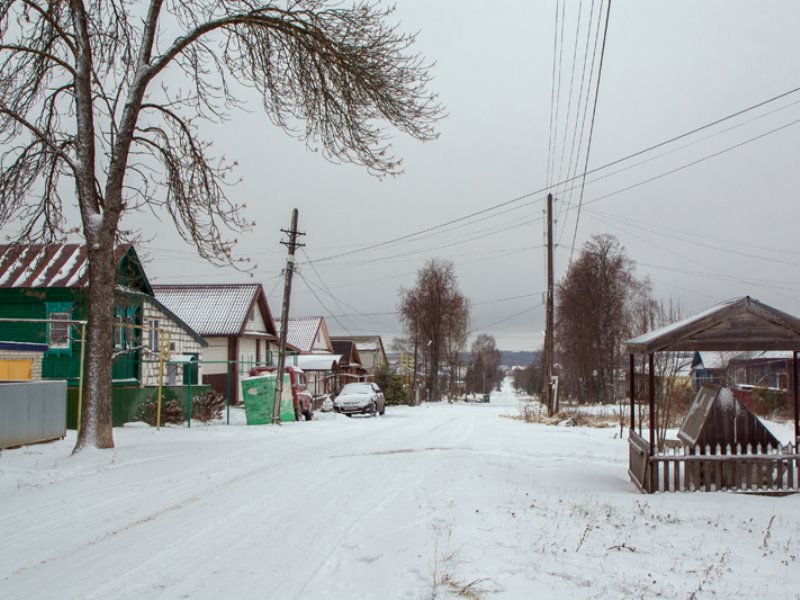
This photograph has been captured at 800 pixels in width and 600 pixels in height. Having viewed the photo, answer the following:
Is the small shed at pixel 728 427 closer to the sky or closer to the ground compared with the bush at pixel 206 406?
closer to the sky

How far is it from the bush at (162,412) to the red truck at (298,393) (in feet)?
16.5

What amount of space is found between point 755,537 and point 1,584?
279 inches

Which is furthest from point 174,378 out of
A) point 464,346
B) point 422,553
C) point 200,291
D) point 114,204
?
point 464,346

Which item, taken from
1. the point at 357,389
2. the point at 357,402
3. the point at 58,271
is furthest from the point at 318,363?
the point at 58,271

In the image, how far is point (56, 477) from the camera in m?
9.49

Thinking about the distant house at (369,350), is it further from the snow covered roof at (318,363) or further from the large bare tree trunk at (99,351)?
the large bare tree trunk at (99,351)

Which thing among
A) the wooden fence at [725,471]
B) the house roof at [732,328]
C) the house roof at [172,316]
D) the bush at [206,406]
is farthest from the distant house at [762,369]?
the house roof at [172,316]

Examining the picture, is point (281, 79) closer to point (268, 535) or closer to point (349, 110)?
point (349, 110)

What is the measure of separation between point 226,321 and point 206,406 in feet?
49.4

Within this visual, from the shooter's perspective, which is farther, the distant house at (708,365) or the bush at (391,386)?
the bush at (391,386)

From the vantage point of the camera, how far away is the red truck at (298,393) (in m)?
25.0

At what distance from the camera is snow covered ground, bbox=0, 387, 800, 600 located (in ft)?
16.5

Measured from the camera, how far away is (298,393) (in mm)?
25359

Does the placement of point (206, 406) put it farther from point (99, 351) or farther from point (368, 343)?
point (368, 343)
